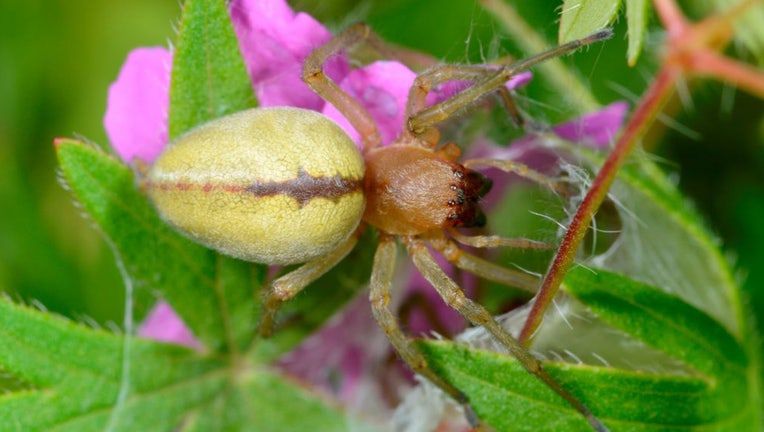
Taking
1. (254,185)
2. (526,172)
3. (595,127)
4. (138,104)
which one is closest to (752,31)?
(595,127)


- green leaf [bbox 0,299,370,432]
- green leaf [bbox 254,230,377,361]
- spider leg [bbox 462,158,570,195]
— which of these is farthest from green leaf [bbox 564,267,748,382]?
green leaf [bbox 0,299,370,432]

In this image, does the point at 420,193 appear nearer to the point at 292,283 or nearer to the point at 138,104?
the point at 292,283

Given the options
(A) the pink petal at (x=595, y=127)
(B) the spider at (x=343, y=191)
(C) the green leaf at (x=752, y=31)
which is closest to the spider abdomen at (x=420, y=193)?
(B) the spider at (x=343, y=191)

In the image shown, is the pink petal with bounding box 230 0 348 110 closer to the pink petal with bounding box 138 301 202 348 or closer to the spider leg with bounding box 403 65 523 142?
the spider leg with bounding box 403 65 523 142

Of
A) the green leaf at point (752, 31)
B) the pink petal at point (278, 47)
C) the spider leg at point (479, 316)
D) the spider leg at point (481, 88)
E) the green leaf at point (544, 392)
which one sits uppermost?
the pink petal at point (278, 47)

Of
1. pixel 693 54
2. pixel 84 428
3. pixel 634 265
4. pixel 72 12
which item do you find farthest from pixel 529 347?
pixel 72 12

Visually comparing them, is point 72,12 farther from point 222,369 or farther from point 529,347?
point 529,347

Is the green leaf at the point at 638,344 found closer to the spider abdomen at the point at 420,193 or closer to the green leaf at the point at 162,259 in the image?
the spider abdomen at the point at 420,193
